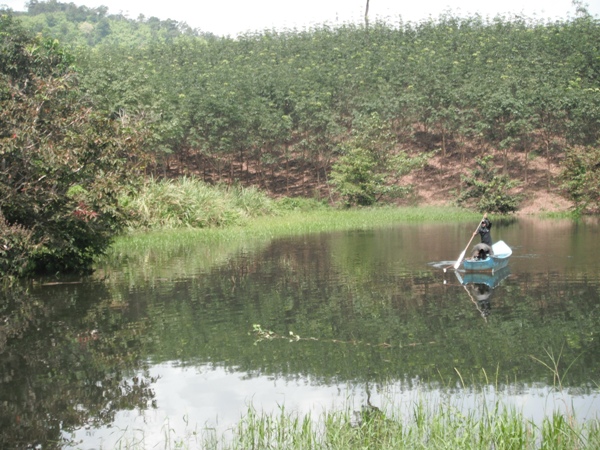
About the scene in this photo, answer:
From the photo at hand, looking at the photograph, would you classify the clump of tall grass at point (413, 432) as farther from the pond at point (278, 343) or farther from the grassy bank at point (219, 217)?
the grassy bank at point (219, 217)

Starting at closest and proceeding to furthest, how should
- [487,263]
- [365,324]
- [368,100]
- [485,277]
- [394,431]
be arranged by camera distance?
[394,431] < [365,324] < [485,277] < [487,263] < [368,100]

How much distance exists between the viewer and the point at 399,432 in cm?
752

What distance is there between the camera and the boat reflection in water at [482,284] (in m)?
14.9

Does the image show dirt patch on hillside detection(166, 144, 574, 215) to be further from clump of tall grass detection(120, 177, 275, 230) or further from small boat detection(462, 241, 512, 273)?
small boat detection(462, 241, 512, 273)

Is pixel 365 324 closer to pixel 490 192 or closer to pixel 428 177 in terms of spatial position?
pixel 490 192

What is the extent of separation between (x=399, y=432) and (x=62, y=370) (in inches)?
216

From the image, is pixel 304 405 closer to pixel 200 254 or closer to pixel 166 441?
pixel 166 441

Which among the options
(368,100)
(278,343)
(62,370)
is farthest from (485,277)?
(368,100)

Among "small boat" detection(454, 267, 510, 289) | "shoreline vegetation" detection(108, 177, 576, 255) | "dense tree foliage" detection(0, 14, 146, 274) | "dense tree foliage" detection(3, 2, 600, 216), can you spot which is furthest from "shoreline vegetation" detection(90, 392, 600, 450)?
"dense tree foliage" detection(3, 2, 600, 216)

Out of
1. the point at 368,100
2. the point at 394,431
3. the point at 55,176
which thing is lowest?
the point at 394,431

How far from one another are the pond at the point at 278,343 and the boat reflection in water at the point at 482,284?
8 centimetres

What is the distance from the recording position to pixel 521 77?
160 ft

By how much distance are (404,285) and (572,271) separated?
14.8 feet

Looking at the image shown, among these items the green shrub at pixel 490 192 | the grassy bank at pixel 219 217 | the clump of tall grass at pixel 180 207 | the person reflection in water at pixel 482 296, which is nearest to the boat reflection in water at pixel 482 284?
the person reflection in water at pixel 482 296
